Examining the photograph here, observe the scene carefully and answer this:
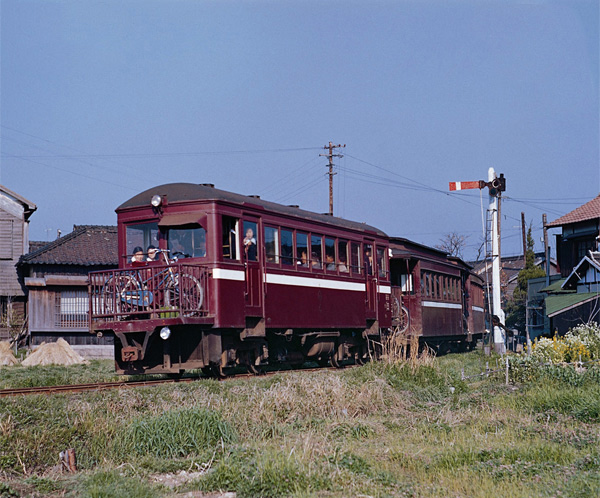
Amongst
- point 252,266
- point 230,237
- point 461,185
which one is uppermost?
point 461,185

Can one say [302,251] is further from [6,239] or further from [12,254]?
[6,239]

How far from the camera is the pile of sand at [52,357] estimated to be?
79.2 feet

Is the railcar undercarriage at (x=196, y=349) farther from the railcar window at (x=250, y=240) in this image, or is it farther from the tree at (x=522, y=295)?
the tree at (x=522, y=295)

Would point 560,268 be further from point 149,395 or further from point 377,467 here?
point 377,467

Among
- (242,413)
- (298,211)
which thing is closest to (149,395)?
(242,413)

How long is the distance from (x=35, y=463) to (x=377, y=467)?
3.55m

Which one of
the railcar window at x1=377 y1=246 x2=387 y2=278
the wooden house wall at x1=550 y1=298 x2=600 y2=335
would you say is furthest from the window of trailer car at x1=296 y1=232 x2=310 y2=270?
the wooden house wall at x1=550 y1=298 x2=600 y2=335

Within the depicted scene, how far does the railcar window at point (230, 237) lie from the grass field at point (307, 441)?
108 inches

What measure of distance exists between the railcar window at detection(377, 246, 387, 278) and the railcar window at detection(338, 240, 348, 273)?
203cm

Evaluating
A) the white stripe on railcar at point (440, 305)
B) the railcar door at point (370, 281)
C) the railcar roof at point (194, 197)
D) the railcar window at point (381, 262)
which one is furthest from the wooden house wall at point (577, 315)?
the railcar roof at point (194, 197)

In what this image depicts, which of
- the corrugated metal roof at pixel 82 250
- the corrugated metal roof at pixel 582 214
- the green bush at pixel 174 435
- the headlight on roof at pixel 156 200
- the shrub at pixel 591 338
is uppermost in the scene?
the corrugated metal roof at pixel 582 214

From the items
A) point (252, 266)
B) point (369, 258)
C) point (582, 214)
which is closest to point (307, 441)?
point (252, 266)

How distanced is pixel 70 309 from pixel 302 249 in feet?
58.9

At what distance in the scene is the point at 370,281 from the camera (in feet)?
65.4
